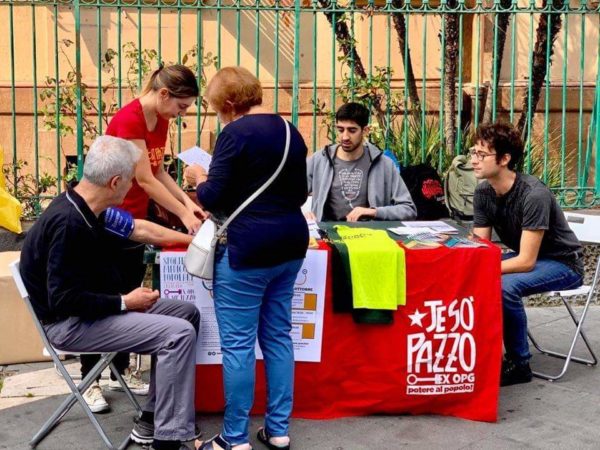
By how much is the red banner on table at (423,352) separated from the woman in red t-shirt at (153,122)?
0.87 m

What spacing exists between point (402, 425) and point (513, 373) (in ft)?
3.08

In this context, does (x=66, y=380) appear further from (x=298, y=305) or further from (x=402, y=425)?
(x=402, y=425)

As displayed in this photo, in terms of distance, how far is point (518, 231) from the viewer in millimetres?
5492

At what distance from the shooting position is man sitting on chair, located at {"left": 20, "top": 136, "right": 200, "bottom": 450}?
4.21 meters

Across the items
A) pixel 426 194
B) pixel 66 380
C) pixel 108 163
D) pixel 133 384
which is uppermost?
pixel 108 163

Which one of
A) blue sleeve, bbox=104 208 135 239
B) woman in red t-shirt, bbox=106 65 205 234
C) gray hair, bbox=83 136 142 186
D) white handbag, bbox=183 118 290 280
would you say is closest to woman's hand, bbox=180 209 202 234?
woman in red t-shirt, bbox=106 65 205 234

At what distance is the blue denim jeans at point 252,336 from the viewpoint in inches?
171

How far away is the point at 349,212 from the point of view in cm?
588

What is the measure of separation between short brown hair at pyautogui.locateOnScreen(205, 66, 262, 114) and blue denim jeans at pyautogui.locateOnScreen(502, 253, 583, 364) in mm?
1941

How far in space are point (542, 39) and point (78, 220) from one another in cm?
545

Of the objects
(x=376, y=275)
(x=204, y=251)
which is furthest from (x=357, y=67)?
(x=204, y=251)

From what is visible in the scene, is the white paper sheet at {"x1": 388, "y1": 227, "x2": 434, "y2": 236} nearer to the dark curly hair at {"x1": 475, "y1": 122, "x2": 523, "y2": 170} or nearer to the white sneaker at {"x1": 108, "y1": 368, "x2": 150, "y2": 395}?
the dark curly hair at {"x1": 475, "y1": 122, "x2": 523, "y2": 170}

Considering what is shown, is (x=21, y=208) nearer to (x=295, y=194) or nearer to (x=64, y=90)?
(x=64, y=90)

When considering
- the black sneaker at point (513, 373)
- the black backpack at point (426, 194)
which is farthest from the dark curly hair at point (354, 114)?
the black sneaker at point (513, 373)
